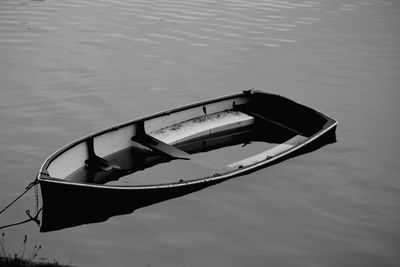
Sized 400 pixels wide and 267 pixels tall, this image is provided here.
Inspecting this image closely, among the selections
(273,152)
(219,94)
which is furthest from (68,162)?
(219,94)

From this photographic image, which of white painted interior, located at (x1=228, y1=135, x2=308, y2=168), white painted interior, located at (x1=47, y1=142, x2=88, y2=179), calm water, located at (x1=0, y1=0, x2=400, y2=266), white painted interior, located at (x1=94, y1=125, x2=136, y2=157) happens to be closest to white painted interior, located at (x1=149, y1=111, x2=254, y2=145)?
white painted interior, located at (x1=94, y1=125, x2=136, y2=157)

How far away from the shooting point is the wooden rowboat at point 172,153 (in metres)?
11.3

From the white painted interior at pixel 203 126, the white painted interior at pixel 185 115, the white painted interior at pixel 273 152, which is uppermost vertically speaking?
the white painted interior at pixel 185 115

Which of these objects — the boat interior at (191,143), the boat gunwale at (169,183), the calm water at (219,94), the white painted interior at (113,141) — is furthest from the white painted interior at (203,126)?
the calm water at (219,94)

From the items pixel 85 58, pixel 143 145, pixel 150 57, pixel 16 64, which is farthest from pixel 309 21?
pixel 143 145

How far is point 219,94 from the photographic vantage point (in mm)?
20000

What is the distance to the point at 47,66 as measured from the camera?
72.1 feet

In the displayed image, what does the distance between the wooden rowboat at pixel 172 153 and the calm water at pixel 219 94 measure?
1.67ft

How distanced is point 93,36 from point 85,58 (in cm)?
317

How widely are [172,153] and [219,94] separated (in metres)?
6.74

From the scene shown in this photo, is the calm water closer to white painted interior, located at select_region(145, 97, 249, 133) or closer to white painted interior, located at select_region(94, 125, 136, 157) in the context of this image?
white painted interior, located at select_region(94, 125, 136, 157)

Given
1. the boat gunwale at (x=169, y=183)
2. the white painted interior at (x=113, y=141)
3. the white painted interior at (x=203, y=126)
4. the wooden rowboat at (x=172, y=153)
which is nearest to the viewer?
the boat gunwale at (x=169, y=183)

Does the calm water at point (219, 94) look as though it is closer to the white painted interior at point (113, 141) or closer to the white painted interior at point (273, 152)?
the white painted interior at point (273, 152)

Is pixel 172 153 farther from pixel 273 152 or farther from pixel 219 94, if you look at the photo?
pixel 219 94
